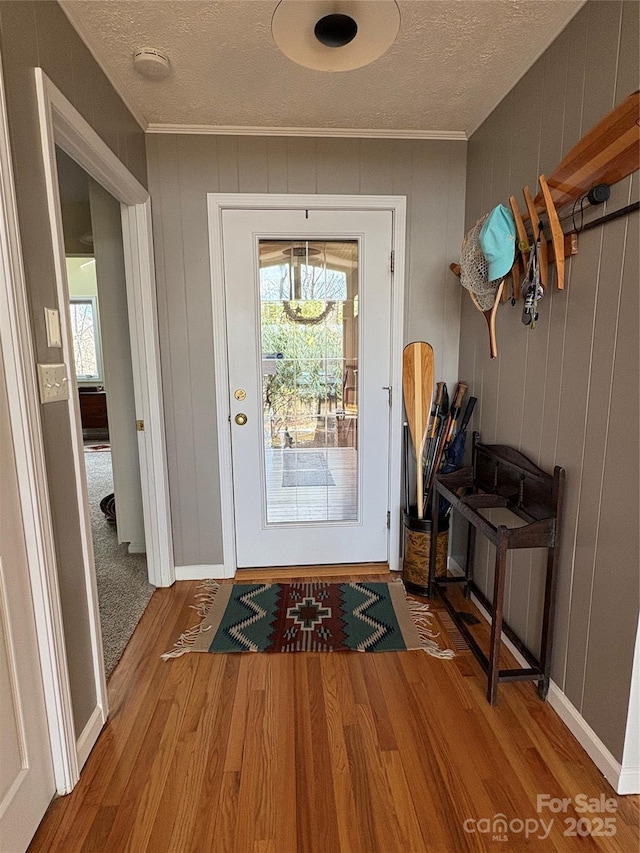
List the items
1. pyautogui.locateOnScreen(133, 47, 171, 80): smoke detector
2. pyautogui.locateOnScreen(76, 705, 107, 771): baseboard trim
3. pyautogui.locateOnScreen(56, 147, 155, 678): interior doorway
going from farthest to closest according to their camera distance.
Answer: pyautogui.locateOnScreen(56, 147, 155, 678): interior doorway
pyautogui.locateOnScreen(133, 47, 171, 80): smoke detector
pyautogui.locateOnScreen(76, 705, 107, 771): baseboard trim

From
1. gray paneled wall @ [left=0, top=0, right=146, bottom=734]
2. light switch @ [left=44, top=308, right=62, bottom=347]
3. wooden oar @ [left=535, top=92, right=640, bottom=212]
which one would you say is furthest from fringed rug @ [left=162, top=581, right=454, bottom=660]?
wooden oar @ [left=535, top=92, right=640, bottom=212]

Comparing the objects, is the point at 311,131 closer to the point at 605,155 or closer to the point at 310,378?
the point at 310,378

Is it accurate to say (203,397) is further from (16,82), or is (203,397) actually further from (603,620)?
(603,620)

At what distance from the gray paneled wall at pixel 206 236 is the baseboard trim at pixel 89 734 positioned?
102cm

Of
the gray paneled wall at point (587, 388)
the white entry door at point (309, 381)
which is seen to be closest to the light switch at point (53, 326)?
the white entry door at point (309, 381)

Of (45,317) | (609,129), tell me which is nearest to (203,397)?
(45,317)

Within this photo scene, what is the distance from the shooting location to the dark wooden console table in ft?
4.97

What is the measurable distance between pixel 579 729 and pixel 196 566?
1921 mm

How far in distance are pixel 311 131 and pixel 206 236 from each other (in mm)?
739

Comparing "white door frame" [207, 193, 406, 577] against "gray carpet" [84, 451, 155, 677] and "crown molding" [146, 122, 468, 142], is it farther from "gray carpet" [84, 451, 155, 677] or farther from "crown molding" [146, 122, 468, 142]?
"gray carpet" [84, 451, 155, 677]

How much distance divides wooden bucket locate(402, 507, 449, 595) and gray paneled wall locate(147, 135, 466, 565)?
83 centimetres

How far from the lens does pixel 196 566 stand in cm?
254

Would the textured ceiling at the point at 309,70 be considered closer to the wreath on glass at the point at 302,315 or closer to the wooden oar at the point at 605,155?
the wooden oar at the point at 605,155

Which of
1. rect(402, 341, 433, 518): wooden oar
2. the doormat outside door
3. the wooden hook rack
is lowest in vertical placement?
the doormat outside door
